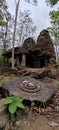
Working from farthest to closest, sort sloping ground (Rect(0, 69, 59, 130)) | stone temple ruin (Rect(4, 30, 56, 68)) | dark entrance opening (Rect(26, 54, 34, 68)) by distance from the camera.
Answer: dark entrance opening (Rect(26, 54, 34, 68)) < stone temple ruin (Rect(4, 30, 56, 68)) < sloping ground (Rect(0, 69, 59, 130))

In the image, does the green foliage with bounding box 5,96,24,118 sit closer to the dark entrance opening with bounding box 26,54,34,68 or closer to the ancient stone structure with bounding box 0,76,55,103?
the ancient stone structure with bounding box 0,76,55,103

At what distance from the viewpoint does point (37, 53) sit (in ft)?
54.4

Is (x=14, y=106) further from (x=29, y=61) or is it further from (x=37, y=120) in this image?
(x=29, y=61)

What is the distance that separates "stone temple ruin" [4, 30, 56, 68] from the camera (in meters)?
16.0

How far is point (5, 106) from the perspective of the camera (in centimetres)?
439

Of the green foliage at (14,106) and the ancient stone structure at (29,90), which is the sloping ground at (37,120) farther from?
the ancient stone structure at (29,90)

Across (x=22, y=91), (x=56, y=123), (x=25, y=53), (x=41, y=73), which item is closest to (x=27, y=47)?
(x=25, y=53)

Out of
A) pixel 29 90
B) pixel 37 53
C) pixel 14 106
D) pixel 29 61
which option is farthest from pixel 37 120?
pixel 29 61

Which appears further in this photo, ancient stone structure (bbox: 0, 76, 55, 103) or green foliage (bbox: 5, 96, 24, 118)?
ancient stone structure (bbox: 0, 76, 55, 103)

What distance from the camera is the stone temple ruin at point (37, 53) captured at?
52.6 ft

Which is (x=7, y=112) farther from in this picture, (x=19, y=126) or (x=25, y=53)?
(x=25, y=53)

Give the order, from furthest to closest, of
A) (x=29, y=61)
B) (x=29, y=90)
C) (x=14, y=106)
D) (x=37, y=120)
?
(x=29, y=61)
(x=29, y=90)
(x=37, y=120)
(x=14, y=106)

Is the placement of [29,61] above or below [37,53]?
below

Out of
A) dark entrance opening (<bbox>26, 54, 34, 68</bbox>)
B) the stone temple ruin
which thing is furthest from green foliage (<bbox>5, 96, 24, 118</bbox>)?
dark entrance opening (<bbox>26, 54, 34, 68</bbox>)
